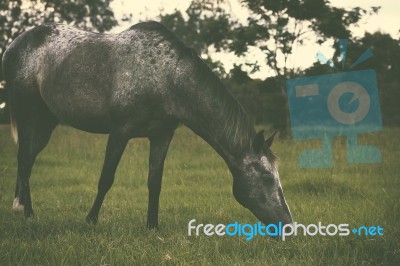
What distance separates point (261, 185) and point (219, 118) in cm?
79

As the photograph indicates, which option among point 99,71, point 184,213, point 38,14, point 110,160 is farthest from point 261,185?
point 38,14

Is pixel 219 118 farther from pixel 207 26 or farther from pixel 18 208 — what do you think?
pixel 207 26

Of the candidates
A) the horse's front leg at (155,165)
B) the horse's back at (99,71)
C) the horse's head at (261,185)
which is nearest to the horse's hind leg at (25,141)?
the horse's back at (99,71)

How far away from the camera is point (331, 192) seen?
273 inches

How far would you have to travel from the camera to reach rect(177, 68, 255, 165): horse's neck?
4.56 m

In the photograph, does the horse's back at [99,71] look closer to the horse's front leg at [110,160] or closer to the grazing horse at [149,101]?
the grazing horse at [149,101]

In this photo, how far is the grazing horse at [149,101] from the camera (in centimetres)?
454

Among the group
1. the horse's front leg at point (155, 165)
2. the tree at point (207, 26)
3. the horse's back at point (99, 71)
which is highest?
the tree at point (207, 26)

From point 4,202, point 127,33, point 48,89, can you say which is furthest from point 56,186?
point 127,33

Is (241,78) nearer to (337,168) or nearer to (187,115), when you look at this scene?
(337,168)

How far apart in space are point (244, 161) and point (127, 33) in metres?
1.96

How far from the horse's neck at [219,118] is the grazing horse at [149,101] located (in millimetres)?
10
